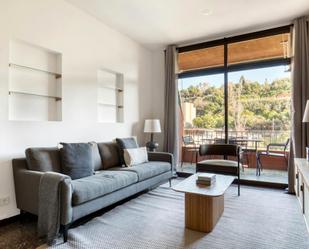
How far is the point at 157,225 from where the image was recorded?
8.00 feet

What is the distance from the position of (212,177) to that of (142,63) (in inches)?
126

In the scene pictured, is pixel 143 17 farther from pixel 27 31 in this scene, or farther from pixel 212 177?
pixel 212 177

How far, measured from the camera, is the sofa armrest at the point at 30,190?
208 cm

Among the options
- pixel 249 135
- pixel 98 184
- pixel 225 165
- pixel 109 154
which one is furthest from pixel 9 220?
pixel 249 135

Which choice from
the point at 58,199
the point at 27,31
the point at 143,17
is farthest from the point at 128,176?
the point at 143,17

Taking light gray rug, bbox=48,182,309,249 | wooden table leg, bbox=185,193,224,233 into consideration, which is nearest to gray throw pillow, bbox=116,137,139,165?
light gray rug, bbox=48,182,309,249

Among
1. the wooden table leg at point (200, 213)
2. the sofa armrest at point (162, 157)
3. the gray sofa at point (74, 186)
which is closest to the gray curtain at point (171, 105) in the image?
the sofa armrest at point (162, 157)

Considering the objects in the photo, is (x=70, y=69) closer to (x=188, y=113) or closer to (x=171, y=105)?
(x=171, y=105)

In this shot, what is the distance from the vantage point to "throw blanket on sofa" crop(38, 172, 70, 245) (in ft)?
6.77

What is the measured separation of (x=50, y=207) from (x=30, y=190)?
0.43m

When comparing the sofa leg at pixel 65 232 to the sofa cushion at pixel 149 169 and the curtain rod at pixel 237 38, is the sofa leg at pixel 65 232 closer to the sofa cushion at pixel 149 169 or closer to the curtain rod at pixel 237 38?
the sofa cushion at pixel 149 169

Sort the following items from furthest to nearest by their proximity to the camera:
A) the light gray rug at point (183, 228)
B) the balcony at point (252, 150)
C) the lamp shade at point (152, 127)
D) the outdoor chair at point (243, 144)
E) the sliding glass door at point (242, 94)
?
the outdoor chair at point (243, 144), the balcony at point (252, 150), the lamp shade at point (152, 127), the sliding glass door at point (242, 94), the light gray rug at point (183, 228)

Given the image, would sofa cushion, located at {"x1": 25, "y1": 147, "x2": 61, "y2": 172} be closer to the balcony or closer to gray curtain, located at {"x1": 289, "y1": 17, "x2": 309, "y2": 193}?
the balcony

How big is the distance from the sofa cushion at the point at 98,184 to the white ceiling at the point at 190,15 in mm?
2469
